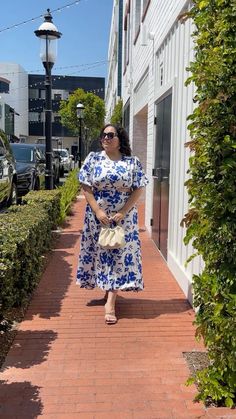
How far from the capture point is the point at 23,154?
53.0ft

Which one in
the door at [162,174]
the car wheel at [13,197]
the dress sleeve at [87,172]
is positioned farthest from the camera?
the car wheel at [13,197]


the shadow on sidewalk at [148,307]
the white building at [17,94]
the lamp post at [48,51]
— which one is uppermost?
the white building at [17,94]

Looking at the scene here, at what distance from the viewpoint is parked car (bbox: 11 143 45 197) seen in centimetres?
1368

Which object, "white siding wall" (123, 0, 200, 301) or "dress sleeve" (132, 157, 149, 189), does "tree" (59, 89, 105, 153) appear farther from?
"dress sleeve" (132, 157, 149, 189)

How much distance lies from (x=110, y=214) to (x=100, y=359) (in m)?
1.39

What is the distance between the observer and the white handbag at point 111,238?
440cm

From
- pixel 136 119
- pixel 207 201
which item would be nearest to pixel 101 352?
pixel 207 201

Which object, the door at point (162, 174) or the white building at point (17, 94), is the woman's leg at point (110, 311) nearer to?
the door at point (162, 174)

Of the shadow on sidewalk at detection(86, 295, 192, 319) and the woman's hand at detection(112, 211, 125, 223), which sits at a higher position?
the woman's hand at detection(112, 211, 125, 223)

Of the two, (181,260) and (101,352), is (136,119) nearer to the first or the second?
(181,260)

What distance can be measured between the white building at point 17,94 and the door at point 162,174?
4999cm

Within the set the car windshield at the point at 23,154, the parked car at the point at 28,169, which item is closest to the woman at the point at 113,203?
the parked car at the point at 28,169

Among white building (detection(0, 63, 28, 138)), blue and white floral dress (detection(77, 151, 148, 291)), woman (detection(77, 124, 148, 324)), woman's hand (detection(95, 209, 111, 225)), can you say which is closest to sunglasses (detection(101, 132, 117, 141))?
woman (detection(77, 124, 148, 324))

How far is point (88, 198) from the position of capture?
178 inches
